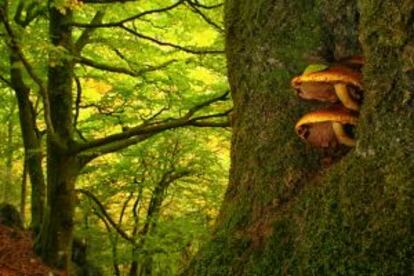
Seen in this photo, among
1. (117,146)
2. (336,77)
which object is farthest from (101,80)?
(336,77)

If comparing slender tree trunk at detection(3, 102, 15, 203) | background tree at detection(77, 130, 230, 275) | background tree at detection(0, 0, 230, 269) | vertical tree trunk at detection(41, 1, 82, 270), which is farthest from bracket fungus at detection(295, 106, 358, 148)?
slender tree trunk at detection(3, 102, 15, 203)

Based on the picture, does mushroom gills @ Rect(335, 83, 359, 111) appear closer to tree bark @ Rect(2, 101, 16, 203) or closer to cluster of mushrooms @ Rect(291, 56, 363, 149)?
Answer: cluster of mushrooms @ Rect(291, 56, 363, 149)

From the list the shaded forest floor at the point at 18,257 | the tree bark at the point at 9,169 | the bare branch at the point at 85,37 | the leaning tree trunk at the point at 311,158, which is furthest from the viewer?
the tree bark at the point at 9,169

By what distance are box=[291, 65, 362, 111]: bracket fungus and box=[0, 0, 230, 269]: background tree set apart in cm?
474

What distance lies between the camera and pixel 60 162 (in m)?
7.89

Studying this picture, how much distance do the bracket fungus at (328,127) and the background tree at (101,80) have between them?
478 cm

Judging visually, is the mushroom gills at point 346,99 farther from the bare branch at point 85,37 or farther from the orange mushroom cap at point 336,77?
the bare branch at point 85,37

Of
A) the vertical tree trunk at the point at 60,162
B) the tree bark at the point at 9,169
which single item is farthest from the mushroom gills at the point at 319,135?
the tree bark at the point at 9,169

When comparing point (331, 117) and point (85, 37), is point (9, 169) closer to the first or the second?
point (85, 37)

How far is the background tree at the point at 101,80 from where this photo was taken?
7488 millimetres

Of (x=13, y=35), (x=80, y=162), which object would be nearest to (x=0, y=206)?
(x=80, y=162)

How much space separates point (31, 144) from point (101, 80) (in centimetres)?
200

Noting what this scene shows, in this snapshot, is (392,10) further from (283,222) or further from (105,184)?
(105,184)

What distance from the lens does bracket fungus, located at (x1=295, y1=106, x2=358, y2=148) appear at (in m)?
1.86
